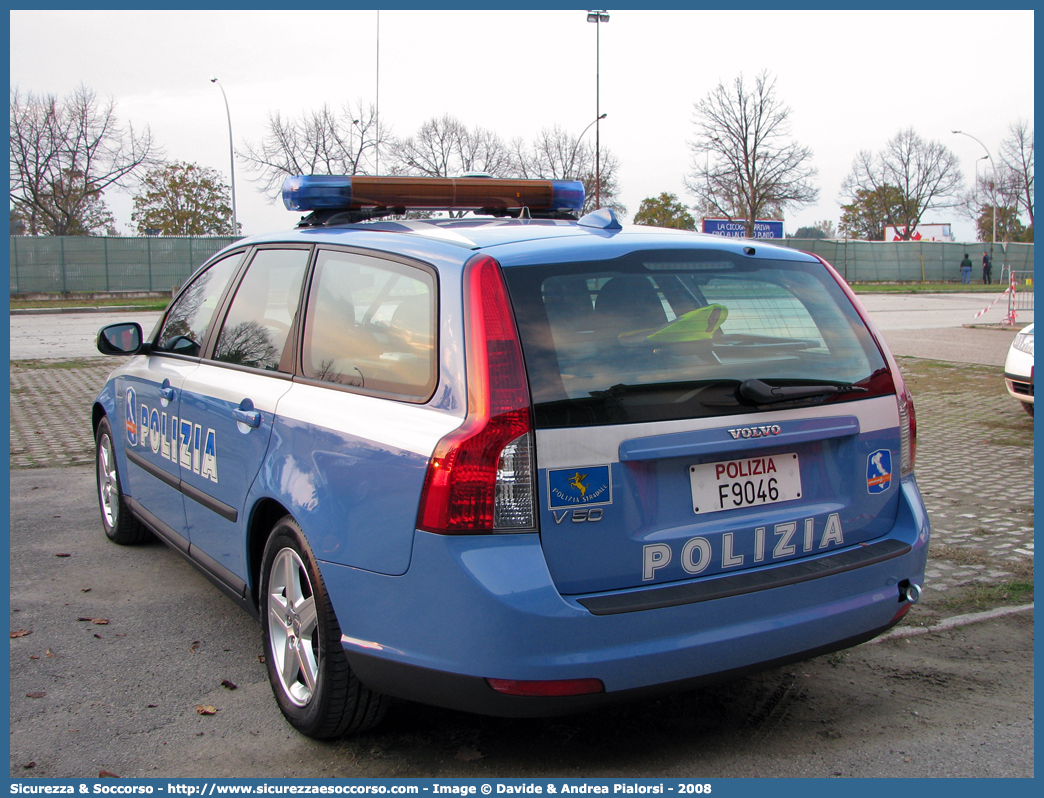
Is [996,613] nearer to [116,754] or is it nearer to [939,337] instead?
[116,754]

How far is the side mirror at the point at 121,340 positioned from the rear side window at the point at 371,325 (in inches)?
70.4

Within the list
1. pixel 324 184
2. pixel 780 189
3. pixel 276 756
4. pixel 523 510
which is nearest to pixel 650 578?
pixel 523 510

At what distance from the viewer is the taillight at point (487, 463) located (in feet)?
7.85

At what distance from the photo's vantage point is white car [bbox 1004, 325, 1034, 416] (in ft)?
28.5

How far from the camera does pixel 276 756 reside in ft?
9.32

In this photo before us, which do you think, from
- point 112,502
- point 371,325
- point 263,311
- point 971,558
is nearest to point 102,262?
point 112,502

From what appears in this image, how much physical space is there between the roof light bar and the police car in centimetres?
47

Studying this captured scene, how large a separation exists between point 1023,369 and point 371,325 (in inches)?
308

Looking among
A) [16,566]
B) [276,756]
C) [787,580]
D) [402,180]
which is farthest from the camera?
[16,566]

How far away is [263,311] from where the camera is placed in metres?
3.62

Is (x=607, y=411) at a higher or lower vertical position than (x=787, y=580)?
higher

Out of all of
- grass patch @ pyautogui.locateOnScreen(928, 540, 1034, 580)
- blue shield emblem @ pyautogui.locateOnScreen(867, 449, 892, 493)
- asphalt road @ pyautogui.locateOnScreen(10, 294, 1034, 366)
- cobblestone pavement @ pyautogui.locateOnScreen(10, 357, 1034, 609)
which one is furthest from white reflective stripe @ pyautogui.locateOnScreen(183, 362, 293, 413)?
asphalt road @ pyautogui.locateOnScreen(10, 294, 1034, 366)

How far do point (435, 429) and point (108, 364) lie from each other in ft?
42.8

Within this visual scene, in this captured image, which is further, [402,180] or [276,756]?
[402,180]
